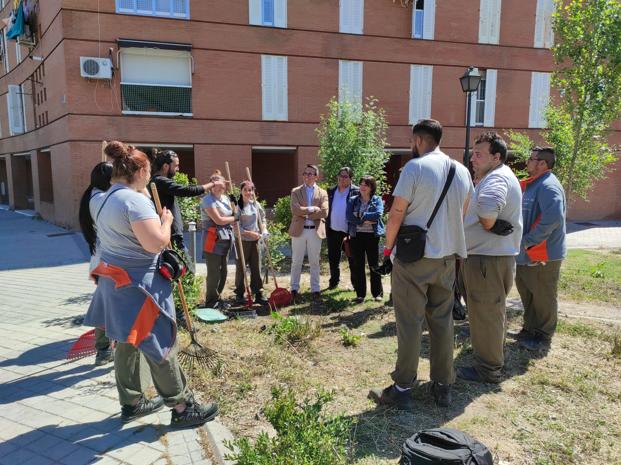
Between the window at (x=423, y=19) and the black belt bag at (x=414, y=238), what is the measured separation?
1512 centimetres

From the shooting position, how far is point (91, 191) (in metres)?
3.97

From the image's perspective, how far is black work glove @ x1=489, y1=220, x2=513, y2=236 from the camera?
12.0 ft

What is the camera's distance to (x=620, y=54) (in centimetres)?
729

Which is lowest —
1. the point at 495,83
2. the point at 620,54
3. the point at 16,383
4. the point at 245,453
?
the point at 16,383

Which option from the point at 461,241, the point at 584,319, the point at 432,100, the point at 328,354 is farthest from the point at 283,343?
the point at 432,100

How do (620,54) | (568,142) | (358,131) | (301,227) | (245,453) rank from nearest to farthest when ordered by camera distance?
1. (245,453)
2. (301,227)
3. (620,54)
4. (568,142)
5. (358,131)

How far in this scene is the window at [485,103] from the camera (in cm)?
1748

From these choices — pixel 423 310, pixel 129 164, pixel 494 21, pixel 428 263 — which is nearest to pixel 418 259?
pixel 428 263

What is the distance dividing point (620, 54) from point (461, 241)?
621cm

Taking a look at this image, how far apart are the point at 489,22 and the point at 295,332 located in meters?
16.8

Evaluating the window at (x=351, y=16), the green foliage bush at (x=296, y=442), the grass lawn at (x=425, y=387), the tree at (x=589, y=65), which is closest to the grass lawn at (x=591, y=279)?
the grass lawn at (x=425, y=387)

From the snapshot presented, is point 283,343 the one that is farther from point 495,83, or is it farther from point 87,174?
point 495,83

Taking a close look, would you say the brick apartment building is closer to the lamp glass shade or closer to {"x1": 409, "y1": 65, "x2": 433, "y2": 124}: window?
{"x1": 409, "y1": 65, "x2": 433, "y2": 124}: window

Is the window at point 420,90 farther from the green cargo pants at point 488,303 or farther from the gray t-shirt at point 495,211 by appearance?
the green cargo pants at point 488,303
